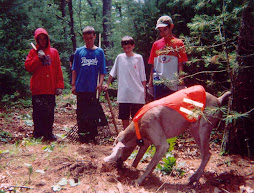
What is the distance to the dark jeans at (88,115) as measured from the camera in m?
5.04

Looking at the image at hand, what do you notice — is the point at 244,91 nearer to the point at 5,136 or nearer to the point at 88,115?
the point at 88,115

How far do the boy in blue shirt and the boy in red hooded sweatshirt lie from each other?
52 centimetres

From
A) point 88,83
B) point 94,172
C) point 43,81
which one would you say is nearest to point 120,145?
point 94,172

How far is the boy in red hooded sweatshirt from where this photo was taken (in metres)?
4.92

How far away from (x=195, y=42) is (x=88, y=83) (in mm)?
2468

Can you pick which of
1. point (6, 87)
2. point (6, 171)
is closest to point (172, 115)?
point (6, 171)

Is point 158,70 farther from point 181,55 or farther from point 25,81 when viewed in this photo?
point 25,81

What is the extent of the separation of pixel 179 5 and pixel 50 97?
4.62 m

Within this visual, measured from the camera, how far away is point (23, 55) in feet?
30.7

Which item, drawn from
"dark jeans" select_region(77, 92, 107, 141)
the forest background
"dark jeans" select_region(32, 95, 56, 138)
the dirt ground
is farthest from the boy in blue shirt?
the forest background

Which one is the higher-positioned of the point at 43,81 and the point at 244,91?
the point at 43,81

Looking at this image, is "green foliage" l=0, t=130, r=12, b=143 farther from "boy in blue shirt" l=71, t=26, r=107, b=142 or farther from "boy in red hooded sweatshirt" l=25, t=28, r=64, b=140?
"boy in blue shirt" l=71, t=26, r=107, b=142

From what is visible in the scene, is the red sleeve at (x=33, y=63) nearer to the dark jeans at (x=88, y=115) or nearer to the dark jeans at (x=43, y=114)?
the dark jeans at (x=43, y=114)

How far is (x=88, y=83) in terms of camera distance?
16.1 feet
